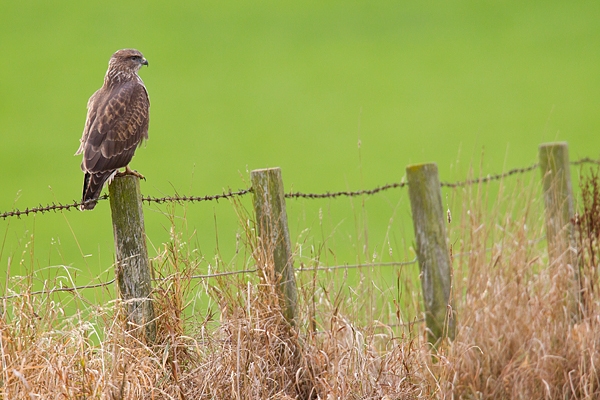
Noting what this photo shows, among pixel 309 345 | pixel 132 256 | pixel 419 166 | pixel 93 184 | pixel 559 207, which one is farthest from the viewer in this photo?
pixel 559 207

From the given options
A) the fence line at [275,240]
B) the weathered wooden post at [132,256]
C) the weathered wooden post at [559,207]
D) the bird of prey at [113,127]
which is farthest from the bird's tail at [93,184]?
the weathered wooden post at [559,207]

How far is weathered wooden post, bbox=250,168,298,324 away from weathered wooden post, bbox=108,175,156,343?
0.53 m

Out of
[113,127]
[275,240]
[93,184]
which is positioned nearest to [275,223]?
[275,240]

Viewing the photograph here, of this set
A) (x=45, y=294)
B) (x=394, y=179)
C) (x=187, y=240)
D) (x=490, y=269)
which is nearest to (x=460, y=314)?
(x=490, y=269)

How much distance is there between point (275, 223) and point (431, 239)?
3.53 feet

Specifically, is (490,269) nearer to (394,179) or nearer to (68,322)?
(68,322)

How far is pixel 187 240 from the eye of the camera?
308cm

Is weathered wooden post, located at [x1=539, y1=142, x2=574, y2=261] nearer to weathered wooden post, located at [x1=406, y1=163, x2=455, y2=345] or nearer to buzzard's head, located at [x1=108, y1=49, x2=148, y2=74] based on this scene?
weathered wooden post, located at [x1=406, y1=163, x2=455, y2=345]

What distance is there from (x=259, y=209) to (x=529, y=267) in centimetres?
165

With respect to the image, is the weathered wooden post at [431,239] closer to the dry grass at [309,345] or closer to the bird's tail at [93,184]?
the dry grass at [309,345]

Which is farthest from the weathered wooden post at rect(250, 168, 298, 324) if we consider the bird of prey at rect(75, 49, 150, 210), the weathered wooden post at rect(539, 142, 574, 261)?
the weathered wooden post at rect(539, 142, 574, 261)

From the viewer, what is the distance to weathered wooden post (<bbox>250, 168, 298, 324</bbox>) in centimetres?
315

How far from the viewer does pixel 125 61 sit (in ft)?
15.0

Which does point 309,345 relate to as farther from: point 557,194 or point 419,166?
point 557,194
